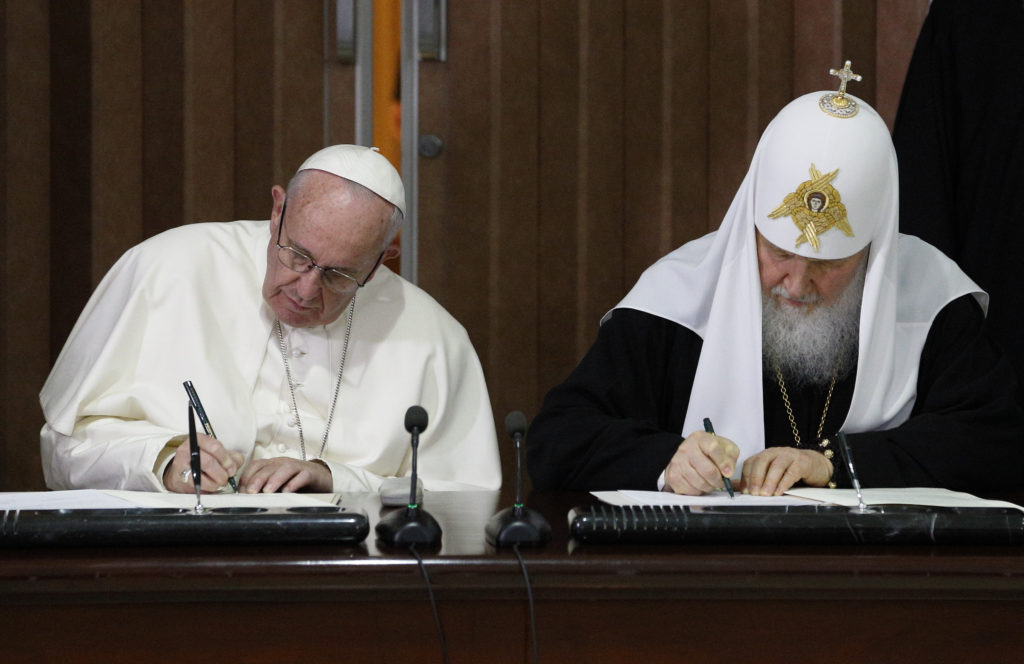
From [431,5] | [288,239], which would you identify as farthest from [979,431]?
[431,5]

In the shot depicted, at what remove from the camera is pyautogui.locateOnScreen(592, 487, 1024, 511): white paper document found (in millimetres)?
1989

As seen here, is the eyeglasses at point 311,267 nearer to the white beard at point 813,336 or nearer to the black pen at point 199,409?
the black pen at point 199,409

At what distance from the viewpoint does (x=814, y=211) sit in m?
2.74

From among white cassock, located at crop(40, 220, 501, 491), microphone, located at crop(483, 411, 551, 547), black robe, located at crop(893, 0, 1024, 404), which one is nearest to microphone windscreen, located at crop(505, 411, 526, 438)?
microphone, located at crop(483, 411, 551, 547)

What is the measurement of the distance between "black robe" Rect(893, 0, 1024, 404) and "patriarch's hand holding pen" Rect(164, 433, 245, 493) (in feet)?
7.98

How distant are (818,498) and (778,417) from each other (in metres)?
0.91

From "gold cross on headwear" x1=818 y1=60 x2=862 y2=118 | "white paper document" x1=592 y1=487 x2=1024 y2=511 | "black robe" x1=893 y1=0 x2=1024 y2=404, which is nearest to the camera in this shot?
"white paper document" x1=592 y1=487 x2=1024 y2=511

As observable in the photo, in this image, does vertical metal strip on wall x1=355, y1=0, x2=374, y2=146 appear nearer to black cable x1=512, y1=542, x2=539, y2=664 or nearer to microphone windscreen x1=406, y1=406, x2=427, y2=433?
microphone windscreen x1=406, y1=406, x2=427, y2=433

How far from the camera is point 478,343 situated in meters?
4.37

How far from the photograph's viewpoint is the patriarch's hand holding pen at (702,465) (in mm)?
2225

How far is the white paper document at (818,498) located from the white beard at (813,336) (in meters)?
0.68

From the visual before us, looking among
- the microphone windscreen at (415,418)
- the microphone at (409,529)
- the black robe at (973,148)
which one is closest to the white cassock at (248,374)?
the microphone windscreen at (415,418)

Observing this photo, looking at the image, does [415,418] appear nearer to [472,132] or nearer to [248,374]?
[248,374]

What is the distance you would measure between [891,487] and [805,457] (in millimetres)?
249
